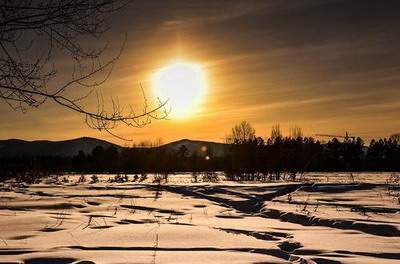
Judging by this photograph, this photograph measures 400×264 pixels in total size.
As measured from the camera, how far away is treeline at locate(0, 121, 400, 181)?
102 feet

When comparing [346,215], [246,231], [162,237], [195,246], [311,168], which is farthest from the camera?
[311,168]

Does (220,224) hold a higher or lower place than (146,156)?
lower

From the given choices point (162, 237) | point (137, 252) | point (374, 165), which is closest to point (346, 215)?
point (162, 237)

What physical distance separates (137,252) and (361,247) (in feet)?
6.73

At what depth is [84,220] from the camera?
20.8 feet

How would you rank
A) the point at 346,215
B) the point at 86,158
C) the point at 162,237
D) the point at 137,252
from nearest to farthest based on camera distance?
the point at 137,252
the point at 162,237
the point at 346,215
the point at 86,158

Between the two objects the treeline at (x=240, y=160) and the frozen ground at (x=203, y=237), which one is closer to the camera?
the frozen ground at (x=203, y=237)

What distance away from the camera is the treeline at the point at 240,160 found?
31.1 metres

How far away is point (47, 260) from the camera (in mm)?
3479

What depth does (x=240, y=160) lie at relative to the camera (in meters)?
34.5

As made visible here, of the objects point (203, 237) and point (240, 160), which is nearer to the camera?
point (203, 237)

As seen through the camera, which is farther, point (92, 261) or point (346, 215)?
point (346, 215)

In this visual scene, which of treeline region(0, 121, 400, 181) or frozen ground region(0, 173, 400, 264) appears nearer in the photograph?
frozen ground region(0, 173, 400, 264)

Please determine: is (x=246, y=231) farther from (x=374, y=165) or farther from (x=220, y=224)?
(x=374, y=165)
